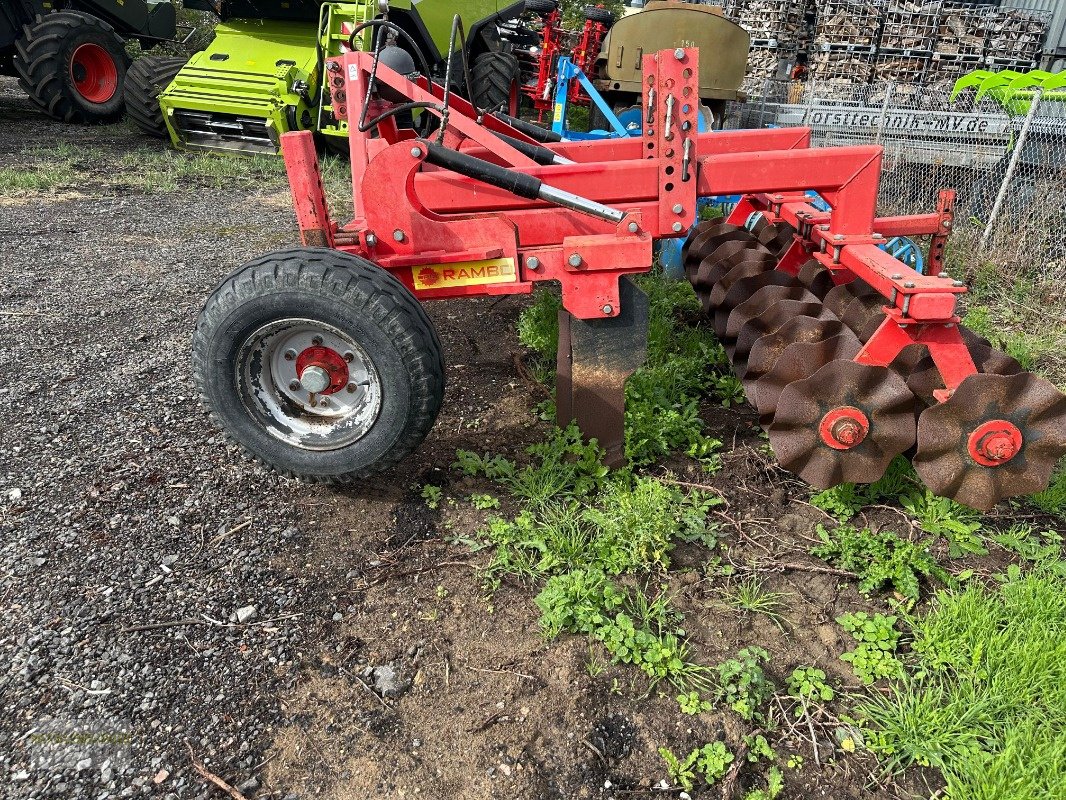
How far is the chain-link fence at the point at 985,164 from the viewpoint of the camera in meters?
5.60

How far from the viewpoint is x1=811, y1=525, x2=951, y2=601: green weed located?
259cm

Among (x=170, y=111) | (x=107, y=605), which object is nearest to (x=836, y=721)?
(x=107, y=605)

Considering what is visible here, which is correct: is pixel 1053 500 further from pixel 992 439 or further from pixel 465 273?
pixel 465 273

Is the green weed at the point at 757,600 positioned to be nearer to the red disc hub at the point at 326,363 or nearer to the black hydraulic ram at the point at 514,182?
the black hydraulic ram at the point at 514,182

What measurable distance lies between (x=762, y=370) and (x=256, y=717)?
7.67ft

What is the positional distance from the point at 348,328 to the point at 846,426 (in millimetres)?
1828

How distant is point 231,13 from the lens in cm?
899

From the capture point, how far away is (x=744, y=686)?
86.7 inches

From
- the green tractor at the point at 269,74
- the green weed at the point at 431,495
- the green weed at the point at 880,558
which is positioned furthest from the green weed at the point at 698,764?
the green tractor at the point at 269,74

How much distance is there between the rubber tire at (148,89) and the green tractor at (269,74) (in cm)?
1

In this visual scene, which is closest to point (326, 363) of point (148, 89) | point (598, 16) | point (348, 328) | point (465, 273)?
point (348, 328)

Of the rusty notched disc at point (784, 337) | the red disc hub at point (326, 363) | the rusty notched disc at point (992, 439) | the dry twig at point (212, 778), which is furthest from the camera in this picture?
the rusty notched disc at point (784, 337)

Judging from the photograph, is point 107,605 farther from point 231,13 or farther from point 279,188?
point 231,13

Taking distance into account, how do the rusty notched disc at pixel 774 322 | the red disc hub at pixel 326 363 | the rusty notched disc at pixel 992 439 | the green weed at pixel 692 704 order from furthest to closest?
the rusty notched disc at pixel 774 322 < the red disc hub at pixel 326 363 < the rusty notched disc at pixel 992 439 < the green weed at pixel 692 704
